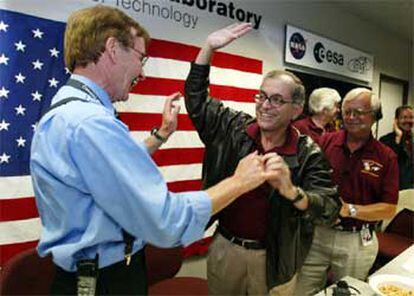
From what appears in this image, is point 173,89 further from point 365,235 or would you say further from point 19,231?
point 365,235

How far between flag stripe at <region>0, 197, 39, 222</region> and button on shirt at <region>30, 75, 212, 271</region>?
44.4 inches

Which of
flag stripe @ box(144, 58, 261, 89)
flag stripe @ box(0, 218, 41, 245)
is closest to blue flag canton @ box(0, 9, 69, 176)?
flag stripe @ box(0, 218, 41, 245)

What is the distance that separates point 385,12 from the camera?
4691mm

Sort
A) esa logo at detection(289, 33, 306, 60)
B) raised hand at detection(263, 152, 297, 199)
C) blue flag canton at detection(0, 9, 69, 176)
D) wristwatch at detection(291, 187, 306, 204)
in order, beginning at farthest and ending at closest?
1. esa logo at detection(289, 33, 306, 60)
2. blue flag canton at detection(0, 9, 69, 176)
3. wristwatch at detection(291, 187, 306, 204)
4. raised hand at detection(263, 152, 297, 199)

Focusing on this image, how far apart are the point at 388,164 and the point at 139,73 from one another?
157 centimetres

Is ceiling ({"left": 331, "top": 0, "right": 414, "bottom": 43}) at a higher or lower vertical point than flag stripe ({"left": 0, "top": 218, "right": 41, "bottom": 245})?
higher

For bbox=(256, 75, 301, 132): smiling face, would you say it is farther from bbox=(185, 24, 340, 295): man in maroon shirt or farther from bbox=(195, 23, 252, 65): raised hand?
bbox=(195, 23, 252, 65): raised hand

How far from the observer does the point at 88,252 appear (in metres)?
0.96

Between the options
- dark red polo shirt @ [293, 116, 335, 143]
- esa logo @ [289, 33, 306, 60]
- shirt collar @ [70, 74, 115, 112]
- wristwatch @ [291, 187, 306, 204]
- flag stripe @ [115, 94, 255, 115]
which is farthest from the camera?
esa logo @ [289, 33, 306, 60]

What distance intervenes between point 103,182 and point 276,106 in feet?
3.15

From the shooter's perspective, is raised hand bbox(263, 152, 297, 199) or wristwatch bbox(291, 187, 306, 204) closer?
raised hand bbox(263, 152, 297, 199)

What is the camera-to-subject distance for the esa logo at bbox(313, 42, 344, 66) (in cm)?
406

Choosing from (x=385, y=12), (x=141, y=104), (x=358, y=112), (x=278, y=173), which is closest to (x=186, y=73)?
(x=141, y=104)

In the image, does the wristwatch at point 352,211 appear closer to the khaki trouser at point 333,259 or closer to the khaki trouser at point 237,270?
the khaki trouser at point 333,259
